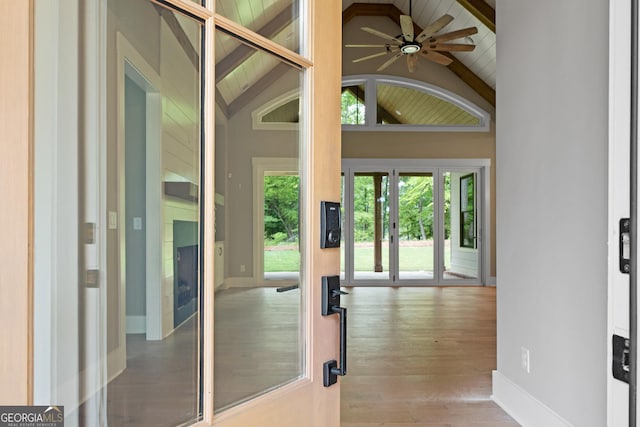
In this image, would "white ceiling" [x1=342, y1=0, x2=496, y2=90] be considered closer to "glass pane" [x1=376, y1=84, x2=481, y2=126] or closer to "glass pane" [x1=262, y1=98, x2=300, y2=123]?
"glass pane" [x1=376, y1=84, x2=481, y2=126]

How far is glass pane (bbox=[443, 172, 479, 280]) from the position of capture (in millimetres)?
8539

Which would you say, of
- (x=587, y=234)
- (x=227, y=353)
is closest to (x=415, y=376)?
(x=587, y=234)

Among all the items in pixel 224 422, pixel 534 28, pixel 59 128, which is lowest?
pixel 224 422

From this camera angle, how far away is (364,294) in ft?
24.2

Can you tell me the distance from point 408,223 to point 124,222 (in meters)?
7.70

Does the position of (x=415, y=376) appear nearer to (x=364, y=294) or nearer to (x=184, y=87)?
(x=184, y=87)

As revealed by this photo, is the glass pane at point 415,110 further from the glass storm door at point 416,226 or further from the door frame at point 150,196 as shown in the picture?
the door frame at point 150,196

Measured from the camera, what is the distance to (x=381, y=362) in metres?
3.66

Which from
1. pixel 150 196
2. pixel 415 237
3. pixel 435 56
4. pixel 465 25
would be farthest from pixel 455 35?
pixel 150 196

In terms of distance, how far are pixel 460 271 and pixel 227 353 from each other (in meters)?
8.16

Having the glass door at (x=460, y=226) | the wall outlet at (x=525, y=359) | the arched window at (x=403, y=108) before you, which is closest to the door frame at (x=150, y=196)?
the wall outlet at (x=525, y=359)

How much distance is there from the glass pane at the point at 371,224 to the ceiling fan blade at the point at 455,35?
11.0 ft

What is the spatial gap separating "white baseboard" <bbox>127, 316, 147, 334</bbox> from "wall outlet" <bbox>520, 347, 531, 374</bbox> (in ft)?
6.61

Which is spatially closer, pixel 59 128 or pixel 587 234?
pixel 59 128
